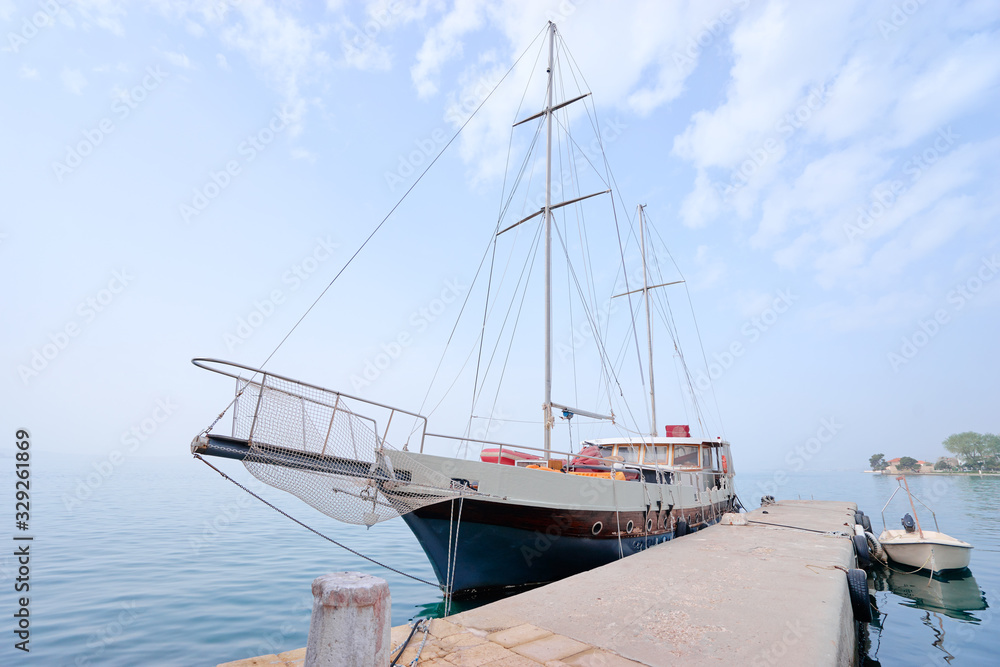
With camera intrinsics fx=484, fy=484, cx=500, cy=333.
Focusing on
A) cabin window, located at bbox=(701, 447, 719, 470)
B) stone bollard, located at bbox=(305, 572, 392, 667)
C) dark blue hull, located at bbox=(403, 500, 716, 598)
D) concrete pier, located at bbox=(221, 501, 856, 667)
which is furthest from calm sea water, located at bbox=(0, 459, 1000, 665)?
stone bollard, located at bbox=(305, 572, 392, 667)

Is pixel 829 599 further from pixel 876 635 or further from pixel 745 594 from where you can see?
pixel 876 635

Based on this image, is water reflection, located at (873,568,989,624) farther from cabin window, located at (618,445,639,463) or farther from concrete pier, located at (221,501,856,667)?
cabin window, located at (618,445,639,463)

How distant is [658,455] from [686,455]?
0.97 metres

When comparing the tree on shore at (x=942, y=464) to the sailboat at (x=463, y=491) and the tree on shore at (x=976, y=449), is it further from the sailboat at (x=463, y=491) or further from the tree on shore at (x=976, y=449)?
the sailboat at (x=463, y=491)

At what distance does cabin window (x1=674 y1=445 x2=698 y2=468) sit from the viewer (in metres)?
15.8

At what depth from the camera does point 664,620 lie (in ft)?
16.7

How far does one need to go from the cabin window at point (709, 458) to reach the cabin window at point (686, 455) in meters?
0.29

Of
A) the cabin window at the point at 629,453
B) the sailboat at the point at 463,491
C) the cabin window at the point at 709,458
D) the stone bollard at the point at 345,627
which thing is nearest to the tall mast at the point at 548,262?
the sailboat at the point at 463,491

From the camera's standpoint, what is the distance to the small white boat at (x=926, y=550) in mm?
12938

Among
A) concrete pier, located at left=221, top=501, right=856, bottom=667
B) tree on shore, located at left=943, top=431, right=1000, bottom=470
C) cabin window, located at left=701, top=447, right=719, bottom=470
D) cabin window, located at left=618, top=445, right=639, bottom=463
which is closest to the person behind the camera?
concrete pier, located at left=221, top=501, right=856, bottom=667

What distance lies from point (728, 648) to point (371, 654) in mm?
3272

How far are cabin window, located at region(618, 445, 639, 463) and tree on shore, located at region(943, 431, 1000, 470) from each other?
129 meters

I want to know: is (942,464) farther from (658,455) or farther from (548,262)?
(548,262)

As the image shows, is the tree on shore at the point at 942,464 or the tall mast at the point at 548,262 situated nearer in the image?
the tall mast at the point at 548,262
